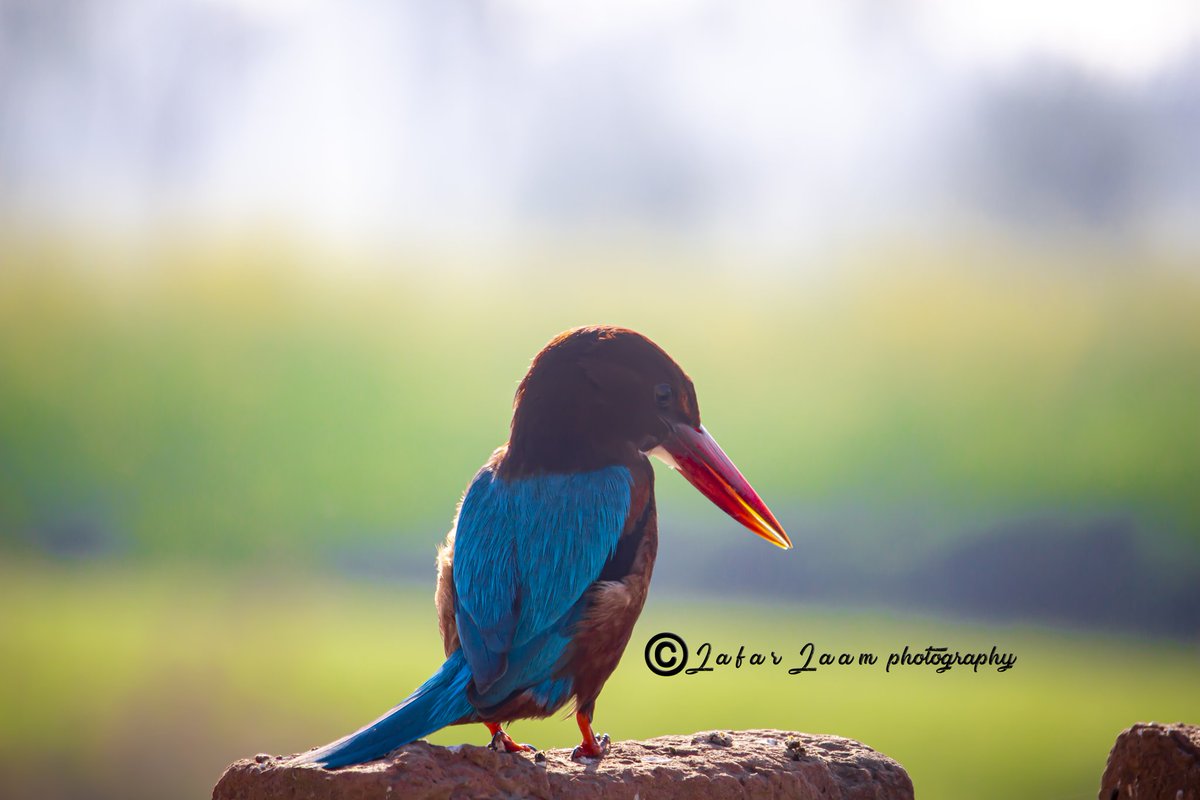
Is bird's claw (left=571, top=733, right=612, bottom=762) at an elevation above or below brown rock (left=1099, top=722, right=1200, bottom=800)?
below

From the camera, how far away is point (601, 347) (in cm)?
308

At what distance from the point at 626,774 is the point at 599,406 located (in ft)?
3.20

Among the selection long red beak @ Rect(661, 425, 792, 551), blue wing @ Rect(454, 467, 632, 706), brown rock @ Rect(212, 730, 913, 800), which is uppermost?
long red beak @ Rect(661, 425, 792, 551)

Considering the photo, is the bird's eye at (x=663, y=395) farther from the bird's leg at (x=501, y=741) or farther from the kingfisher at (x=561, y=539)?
the bird's leg at (x=501, y=741)

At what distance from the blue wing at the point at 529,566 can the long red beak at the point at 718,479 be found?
238mm

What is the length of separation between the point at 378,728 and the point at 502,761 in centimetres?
31

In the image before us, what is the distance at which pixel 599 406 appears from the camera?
3068 millimetres

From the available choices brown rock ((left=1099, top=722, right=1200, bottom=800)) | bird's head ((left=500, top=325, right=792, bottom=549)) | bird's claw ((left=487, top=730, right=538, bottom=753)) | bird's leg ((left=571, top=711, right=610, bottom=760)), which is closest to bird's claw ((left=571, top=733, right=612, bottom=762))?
bird's leg ((left=571, top=711, right=610, bottom=760))

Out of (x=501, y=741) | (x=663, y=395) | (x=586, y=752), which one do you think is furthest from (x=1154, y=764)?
(x=501, y=741)

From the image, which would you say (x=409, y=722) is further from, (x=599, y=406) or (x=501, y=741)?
(x=599, y=406)

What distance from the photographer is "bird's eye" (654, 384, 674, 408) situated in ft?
10.2

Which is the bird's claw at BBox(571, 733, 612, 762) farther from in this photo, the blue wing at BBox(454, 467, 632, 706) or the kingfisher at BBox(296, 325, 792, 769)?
the blue wing at BBox(454, 467, 632, 706)

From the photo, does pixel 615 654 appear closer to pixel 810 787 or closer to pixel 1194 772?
pixel 810 787

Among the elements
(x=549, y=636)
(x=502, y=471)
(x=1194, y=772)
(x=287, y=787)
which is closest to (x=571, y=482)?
(x=502, y=471)
